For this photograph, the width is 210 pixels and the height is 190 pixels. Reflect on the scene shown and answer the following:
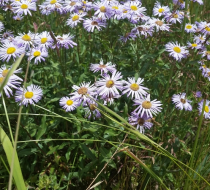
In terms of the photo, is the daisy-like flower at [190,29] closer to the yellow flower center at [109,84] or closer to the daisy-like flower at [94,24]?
the daisy-like flower at [94,24]

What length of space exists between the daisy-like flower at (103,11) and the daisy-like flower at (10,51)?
73 cm

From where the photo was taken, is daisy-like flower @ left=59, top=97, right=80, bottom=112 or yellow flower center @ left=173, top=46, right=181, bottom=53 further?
yellow flower center @ left=173, top=46, right=181, bottom=53

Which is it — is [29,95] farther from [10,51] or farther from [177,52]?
[177,52]

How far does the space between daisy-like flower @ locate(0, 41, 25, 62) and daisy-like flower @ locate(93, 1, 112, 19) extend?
729 mm

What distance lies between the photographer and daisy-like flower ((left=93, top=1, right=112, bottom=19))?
7.14 feet

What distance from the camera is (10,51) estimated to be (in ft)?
6.50

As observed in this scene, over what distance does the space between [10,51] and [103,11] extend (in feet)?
2.81

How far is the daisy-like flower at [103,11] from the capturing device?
218 cm

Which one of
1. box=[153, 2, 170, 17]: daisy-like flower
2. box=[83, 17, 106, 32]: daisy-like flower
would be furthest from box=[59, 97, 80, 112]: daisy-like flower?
box=[153, 2, 170, 17]: daisy-like flower

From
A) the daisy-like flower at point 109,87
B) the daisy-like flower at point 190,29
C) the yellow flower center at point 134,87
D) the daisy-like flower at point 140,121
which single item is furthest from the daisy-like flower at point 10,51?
the daisy-like flower at point 190,29

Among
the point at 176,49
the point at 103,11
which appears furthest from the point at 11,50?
the point at 176,49

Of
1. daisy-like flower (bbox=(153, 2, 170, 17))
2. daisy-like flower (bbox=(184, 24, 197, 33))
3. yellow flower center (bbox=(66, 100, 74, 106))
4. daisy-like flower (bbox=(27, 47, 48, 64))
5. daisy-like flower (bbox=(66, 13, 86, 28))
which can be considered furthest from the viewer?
daisy-like flower (bbox=(184, 24, 197, 33))

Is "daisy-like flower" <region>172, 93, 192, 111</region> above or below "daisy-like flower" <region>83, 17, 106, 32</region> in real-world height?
below

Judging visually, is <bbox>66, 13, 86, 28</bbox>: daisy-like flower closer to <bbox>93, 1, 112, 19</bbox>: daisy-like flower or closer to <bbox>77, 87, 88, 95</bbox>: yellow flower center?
<bbox>93, 1, 112, 19</bbox>: daisy-like flower
